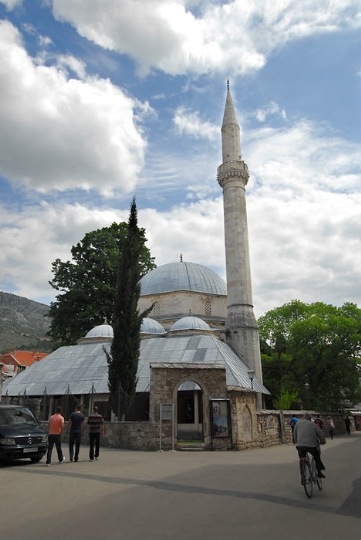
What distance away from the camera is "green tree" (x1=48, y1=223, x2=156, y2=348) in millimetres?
33188

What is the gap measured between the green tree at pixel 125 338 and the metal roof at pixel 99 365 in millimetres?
3607

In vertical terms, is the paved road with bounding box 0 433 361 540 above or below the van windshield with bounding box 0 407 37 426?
below

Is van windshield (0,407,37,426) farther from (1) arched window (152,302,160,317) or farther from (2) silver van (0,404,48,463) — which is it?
(1) arched window (152,302,160,317)

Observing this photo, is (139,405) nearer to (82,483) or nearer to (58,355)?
(58,355)

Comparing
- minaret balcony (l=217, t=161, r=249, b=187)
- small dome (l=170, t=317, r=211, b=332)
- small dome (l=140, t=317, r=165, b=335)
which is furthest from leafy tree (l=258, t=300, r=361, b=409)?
minaret balcony (l=217, t=161, r=249, b=187)

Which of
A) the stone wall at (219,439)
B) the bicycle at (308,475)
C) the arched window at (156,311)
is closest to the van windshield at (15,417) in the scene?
the stone wall at (219,439)

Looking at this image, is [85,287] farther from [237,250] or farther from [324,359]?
[324,359]

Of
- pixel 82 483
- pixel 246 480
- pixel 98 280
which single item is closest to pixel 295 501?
pixel 246 480

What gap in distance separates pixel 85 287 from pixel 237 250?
12651 mm

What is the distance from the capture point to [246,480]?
8.11m

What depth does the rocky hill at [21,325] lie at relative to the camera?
103869 millimetres

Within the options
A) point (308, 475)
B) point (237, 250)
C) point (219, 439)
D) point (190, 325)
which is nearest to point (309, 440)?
point (308, 475)

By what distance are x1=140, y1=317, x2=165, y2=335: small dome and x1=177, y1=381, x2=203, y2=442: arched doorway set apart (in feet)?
20.1

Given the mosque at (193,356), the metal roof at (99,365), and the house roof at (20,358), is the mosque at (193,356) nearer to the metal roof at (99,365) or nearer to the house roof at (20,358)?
the metal roof at (99,365)
